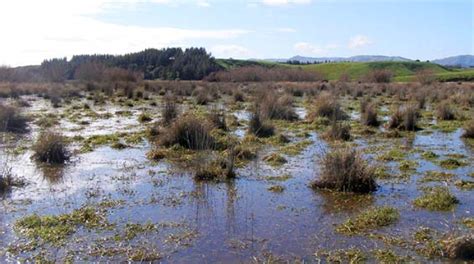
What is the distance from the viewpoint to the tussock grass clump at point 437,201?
948 cm

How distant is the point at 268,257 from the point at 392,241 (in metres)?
2.00

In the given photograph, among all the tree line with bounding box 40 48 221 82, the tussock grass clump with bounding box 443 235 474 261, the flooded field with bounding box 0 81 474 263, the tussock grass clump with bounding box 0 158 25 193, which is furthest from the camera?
the tree line with bounding box 40 48 221 82

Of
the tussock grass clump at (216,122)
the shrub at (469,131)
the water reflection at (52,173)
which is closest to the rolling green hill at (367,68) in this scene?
the tussock grass clump at (216,122)

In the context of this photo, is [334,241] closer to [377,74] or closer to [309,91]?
[309,91]

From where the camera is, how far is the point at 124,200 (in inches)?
397

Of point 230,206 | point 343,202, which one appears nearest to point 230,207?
point 230,206

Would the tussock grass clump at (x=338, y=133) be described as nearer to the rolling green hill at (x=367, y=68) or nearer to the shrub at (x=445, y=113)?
the shrub at (x=445, y=113)

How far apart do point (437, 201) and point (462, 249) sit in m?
2.57

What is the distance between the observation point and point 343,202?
32.7ft

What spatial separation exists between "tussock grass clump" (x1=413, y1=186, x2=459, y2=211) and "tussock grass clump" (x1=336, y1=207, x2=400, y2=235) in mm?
741

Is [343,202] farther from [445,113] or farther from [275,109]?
[445,113]

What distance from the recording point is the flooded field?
294 inches

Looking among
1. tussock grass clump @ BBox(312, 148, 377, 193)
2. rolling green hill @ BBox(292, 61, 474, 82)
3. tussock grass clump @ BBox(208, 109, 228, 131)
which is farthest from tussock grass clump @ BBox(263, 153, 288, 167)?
rolling green hill @ BBox(292, 61, 474, 82)

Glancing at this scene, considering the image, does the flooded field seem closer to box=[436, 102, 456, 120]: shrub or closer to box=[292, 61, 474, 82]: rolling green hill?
box=[436, 102, 456, 120]: shrub
